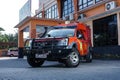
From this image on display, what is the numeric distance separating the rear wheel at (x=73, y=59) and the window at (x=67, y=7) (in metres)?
18.8

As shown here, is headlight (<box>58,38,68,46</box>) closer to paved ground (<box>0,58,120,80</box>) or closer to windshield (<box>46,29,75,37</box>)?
windshield (<box>46,29,75,37</box>)

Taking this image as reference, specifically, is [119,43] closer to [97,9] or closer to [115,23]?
[115,23]

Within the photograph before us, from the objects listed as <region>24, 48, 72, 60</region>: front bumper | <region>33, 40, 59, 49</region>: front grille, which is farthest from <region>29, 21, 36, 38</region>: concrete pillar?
<region>24, 48, 72, 60</region>: front bumper

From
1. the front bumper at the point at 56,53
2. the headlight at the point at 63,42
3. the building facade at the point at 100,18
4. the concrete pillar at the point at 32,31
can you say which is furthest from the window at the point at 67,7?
the front bumper at the point at 56,53

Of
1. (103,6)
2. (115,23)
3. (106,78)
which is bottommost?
(106,78)

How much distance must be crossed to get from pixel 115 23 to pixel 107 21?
43.6 inches

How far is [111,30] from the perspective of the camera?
2281 centimetres

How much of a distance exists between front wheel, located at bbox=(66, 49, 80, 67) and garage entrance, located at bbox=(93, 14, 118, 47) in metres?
10.3

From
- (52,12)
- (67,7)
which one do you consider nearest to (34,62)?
(67,7)

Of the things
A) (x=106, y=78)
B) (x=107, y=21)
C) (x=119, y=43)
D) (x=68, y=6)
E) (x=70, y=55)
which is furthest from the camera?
(x=68, y=6)

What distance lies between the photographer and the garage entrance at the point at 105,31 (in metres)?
22.5

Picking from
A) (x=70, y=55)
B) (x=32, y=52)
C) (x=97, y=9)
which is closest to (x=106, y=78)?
(x=70, y=55)

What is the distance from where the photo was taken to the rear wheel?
1204 centimetres

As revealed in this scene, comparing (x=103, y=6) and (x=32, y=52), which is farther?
(x=103, y=6)
